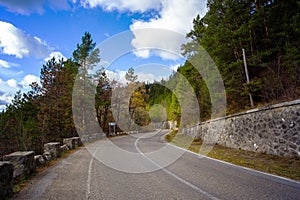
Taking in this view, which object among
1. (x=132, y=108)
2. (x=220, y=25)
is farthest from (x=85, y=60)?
(x=220, y=25)

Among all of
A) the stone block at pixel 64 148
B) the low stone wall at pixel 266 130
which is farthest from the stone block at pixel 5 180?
the stone block at pixel 64 148

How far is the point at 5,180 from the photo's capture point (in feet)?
15.1

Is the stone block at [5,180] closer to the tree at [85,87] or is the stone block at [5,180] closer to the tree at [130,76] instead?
the tree at [85,87]

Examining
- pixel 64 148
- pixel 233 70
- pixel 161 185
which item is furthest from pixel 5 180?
pixel 233 70

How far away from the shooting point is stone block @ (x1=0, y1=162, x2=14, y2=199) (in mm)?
4461

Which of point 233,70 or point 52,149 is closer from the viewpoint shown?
point 52,149

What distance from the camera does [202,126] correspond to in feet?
72.2

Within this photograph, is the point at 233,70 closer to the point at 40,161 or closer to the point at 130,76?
the point at 40,161

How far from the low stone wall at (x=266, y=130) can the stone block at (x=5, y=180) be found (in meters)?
9.38

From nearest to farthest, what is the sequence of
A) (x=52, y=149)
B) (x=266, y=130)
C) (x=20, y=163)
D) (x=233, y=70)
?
(x=20, y=163)
(x=266, y=130)
(x=52, y=149)
(x=233, y=70)

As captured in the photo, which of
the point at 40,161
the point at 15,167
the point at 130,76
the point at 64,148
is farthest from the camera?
the point at 130,76

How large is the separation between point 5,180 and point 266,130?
35.0ft

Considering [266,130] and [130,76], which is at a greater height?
[130,76]

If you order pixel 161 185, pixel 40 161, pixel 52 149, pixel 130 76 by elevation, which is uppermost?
pixel 130 76
